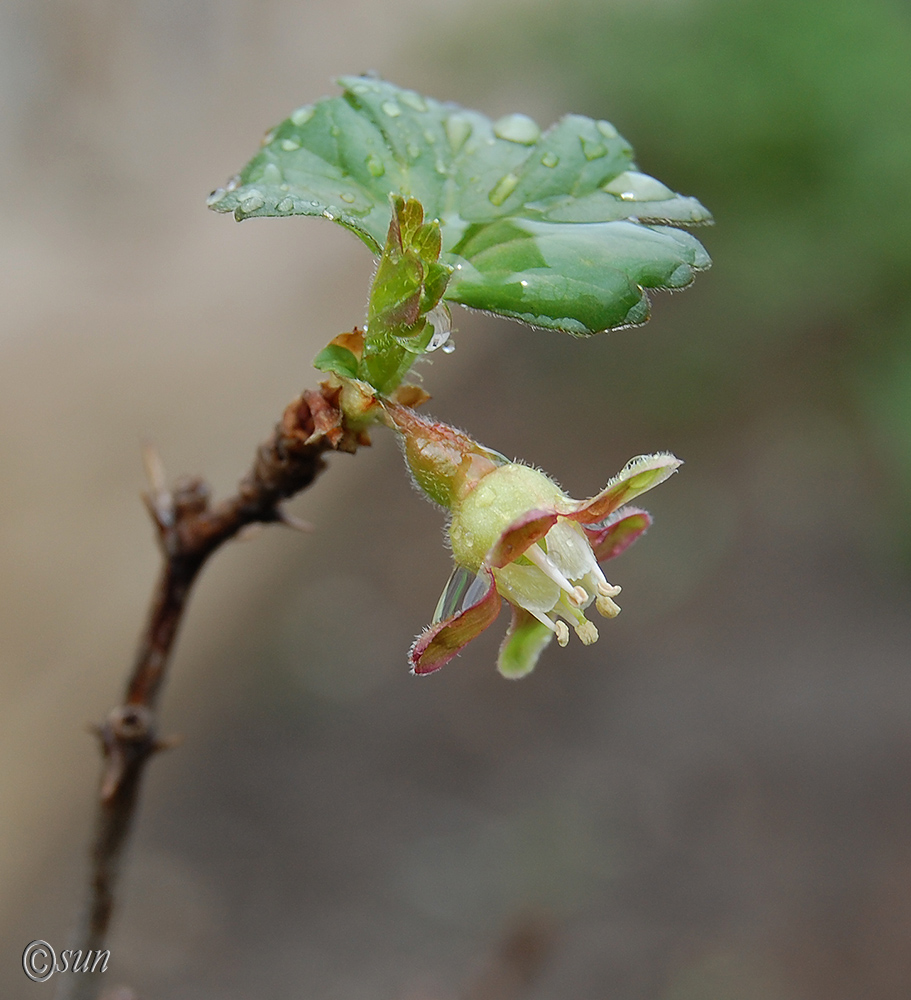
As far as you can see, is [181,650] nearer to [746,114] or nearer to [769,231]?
[769,231]

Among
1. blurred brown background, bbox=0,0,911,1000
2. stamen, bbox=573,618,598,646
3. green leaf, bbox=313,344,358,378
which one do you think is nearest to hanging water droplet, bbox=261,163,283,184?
green leaf, bbox=313,344,358,378

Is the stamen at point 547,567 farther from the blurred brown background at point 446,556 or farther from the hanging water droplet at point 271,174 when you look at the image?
the blurred brown background at point 446,556

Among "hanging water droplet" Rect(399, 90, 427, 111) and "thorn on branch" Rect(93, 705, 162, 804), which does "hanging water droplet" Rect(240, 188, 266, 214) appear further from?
"thorn on branch" Rect(93, 705, 162, 804)

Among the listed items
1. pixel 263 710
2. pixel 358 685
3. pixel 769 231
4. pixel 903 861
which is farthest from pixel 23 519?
pixel 769 231

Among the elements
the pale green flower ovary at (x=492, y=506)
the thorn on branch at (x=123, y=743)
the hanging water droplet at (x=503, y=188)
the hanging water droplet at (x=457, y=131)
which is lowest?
the thorn on branch at (x=123, y=743)

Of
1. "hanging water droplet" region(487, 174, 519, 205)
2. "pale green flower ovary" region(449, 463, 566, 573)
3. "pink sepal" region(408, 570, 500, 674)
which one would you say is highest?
"hanging water droplet" region(487, 174, 519, 205)
